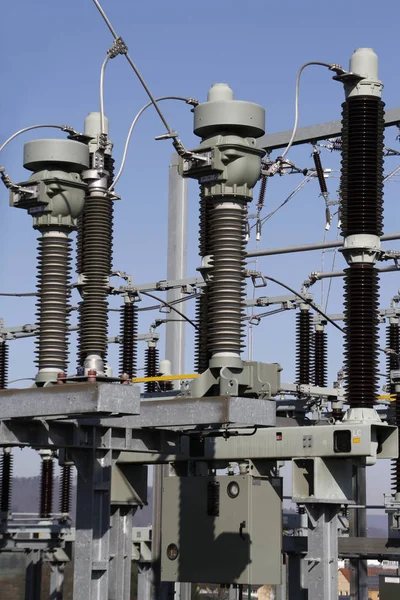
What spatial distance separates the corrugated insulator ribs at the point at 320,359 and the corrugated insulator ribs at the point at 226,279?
12.0 m

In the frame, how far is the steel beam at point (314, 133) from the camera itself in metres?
20.0

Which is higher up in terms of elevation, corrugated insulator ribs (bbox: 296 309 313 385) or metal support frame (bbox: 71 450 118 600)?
corrugated insulator ribs (bbox: 296 309 313 385)

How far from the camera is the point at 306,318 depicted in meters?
24.8

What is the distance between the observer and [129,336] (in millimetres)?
25953

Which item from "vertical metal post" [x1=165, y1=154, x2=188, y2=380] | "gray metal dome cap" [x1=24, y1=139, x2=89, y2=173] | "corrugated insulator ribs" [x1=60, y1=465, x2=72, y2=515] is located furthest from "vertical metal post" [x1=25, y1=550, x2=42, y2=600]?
"gray metal dome cap" [x1=24, y1=139, x2=89, y2=173]

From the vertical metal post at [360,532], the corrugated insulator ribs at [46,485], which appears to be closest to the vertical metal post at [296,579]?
the vertical metal post at [360,532]

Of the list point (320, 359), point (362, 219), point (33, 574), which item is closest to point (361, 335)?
point (362, 219)

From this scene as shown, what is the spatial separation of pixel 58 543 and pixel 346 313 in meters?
17.5

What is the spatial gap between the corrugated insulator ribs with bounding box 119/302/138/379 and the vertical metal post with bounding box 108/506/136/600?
26.8 feet

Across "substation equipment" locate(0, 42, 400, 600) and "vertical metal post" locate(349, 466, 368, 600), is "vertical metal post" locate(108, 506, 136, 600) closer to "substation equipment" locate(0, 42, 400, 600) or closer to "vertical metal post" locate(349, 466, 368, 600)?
"substation equipment" locate(0, 42, 400, 600)

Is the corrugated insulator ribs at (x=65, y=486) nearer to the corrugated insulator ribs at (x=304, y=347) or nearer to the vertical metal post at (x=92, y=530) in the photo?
the corrugated insulator ribs at (x=304, y=347)

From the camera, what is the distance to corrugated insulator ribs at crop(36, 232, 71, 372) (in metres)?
13.7

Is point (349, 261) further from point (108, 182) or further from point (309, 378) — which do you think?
point (309, 378)

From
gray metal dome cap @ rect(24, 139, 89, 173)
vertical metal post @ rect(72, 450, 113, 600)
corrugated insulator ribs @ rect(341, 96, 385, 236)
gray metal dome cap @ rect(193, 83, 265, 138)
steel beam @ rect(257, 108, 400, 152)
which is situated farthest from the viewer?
steel beam @ rect(257, 108, 400, 152)
